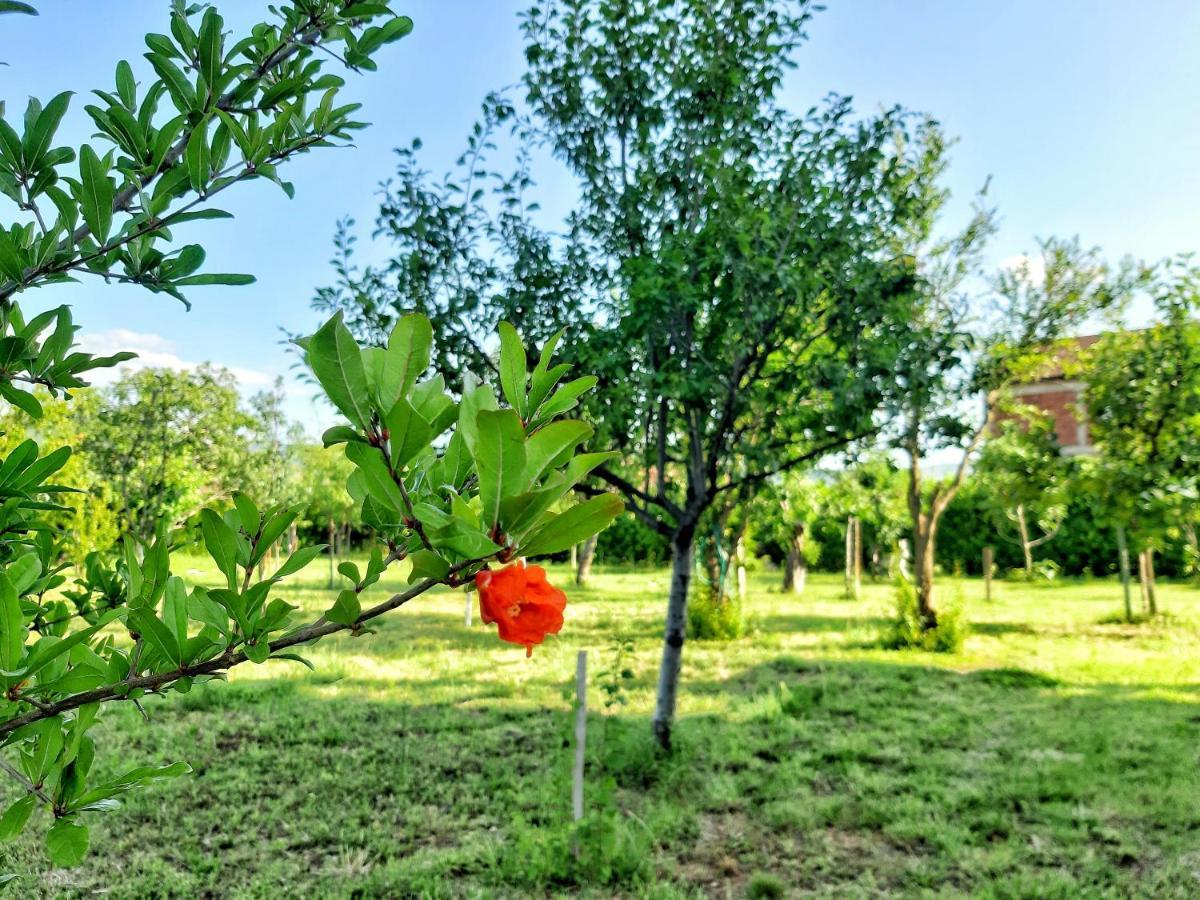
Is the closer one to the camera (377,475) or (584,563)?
(377,475)

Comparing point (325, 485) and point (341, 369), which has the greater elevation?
point (325, 485)

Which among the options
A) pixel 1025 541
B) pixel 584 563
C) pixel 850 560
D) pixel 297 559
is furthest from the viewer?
pixel 584 563

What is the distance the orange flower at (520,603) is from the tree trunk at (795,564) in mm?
16151

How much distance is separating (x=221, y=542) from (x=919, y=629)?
396 inches

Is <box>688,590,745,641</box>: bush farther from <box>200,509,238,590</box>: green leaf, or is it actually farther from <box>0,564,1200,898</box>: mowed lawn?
<box>200,509,238,590</box>: green leaf

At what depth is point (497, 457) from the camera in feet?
2.29

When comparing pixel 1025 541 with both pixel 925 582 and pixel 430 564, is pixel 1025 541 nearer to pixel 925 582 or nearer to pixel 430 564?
pixel 925 582

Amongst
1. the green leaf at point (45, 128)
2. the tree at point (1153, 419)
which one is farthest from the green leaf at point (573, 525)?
the tree at point (1153, 419)

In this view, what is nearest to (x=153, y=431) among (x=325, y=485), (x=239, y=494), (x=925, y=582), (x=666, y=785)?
(x=325, y=485)

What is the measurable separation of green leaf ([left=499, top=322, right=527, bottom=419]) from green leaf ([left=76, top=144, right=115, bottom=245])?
0.61m

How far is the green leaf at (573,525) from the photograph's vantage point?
75cm

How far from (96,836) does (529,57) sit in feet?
16.1

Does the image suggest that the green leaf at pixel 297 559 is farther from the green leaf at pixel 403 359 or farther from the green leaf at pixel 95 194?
the green leaf at pixel 95 194

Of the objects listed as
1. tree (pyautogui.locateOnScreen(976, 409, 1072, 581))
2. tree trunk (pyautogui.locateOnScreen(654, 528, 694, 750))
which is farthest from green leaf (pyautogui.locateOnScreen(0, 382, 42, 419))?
tree (pyautogui.locateOnScreen(976, 409, 1072, 581))
